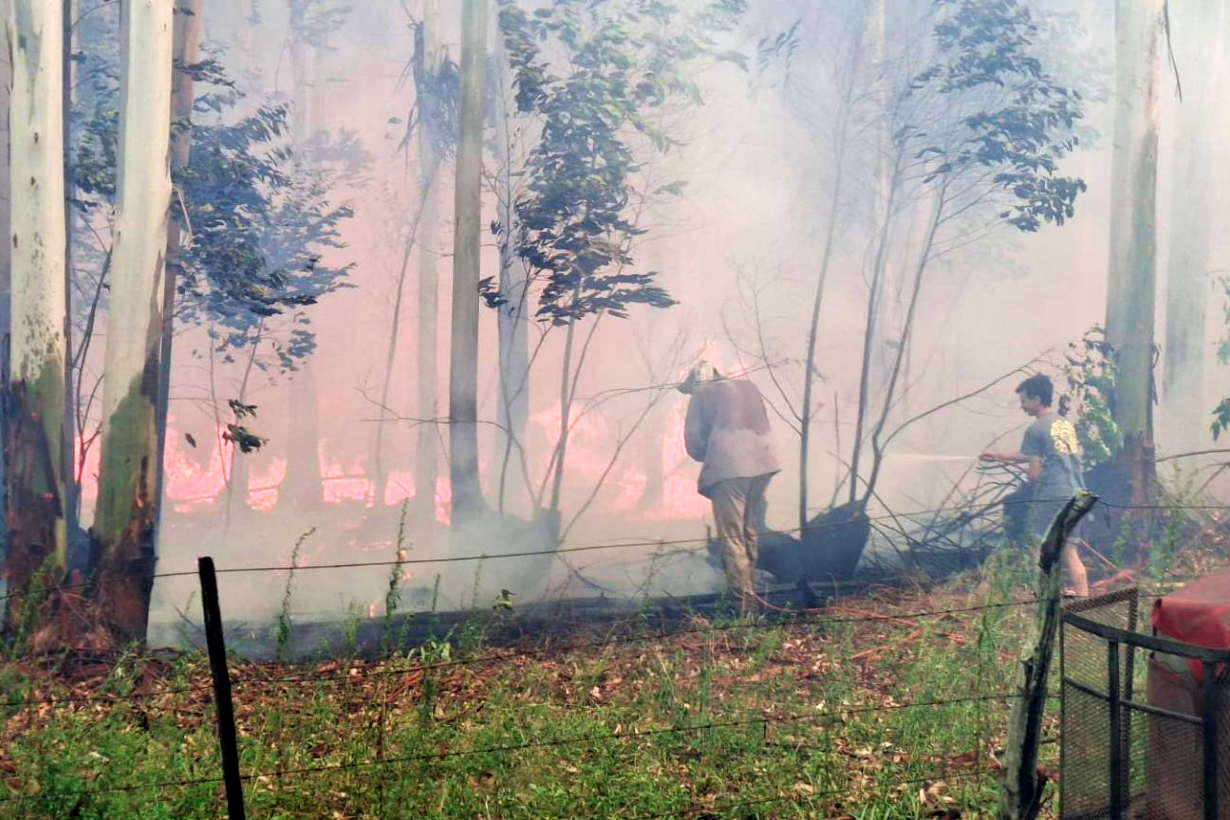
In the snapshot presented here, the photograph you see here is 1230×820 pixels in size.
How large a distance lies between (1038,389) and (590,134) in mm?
4158

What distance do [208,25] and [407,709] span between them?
550 centimetres

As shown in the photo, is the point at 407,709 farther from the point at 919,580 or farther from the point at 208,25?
the point at 208,25

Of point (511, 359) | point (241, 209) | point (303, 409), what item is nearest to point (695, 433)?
point (511, 359)

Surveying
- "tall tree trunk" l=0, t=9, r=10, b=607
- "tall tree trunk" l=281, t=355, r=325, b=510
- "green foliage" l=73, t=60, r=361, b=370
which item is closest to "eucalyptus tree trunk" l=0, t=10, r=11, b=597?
"tall tree trunk" l=0, t=9, r=10, b=607

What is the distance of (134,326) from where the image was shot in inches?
275

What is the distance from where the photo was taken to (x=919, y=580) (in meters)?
8.66

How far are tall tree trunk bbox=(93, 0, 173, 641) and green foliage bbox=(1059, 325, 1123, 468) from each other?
7.57 meters

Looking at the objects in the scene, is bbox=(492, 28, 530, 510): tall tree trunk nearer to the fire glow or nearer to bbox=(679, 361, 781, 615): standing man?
the fire glow

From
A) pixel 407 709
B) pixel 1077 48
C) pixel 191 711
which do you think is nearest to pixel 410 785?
pixel 407 709

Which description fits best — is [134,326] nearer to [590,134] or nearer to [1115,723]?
[590,134]

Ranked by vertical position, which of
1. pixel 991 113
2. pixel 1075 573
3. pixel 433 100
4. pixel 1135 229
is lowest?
pixel 1075 573

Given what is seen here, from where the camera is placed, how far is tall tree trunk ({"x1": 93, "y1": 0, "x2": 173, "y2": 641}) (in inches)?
270

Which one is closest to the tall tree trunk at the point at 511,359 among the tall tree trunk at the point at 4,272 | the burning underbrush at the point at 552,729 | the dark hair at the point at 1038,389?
the burning underbrush at the point at 552,729

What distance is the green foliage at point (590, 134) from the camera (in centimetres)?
875
